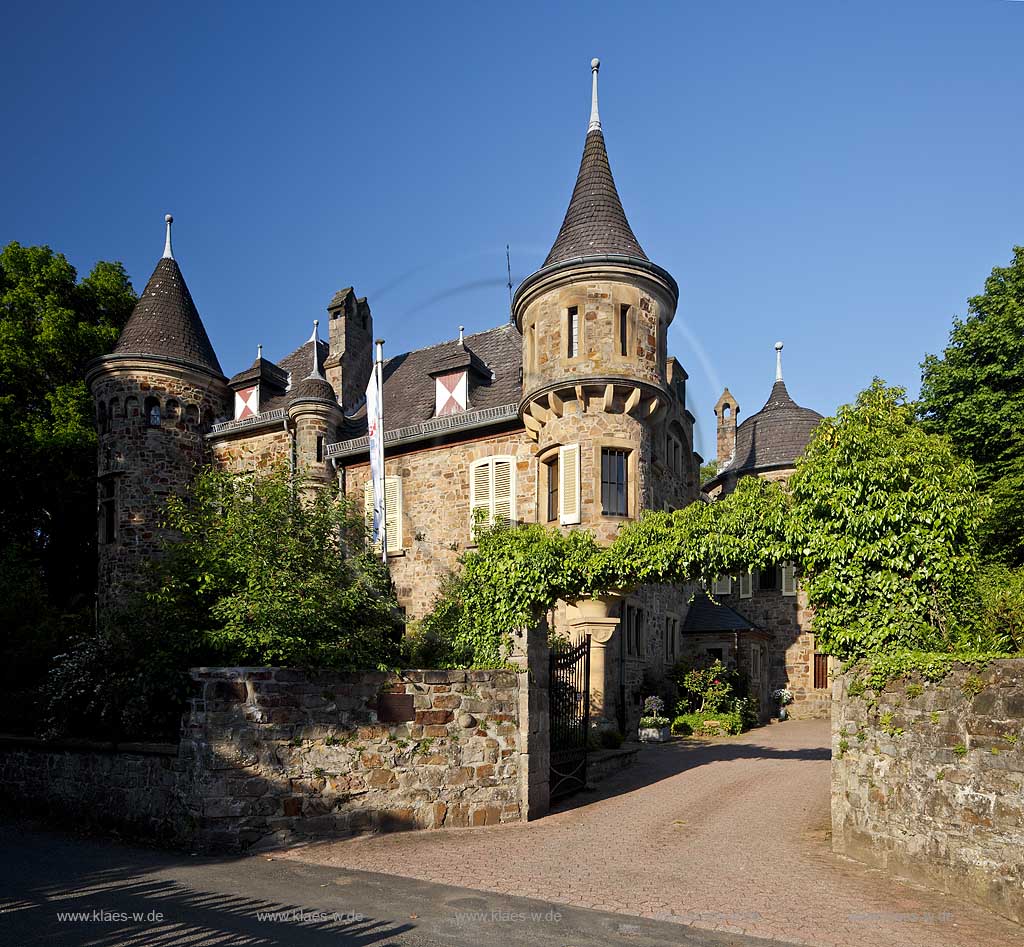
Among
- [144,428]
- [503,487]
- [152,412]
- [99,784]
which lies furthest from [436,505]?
[99,784]

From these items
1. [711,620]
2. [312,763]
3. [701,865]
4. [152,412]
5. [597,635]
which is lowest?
[701,865]

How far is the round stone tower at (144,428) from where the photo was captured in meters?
23.5

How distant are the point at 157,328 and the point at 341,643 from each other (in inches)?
704

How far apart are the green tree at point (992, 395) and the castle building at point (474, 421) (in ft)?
23.5

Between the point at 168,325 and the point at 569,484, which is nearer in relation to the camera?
the point at 569,484

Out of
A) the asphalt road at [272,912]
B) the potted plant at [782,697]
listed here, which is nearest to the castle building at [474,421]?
the potted plant at [782,697]

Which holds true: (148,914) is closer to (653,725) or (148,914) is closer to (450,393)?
(653,725)

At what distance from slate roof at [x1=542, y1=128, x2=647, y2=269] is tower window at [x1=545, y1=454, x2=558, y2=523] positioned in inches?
178

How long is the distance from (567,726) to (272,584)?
528cm

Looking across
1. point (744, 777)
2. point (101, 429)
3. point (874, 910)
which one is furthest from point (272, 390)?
point (874, 910)

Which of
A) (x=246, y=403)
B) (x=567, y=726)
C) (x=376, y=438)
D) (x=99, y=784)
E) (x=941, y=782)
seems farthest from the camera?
(x=246, y=403)

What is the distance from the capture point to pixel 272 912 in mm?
6957

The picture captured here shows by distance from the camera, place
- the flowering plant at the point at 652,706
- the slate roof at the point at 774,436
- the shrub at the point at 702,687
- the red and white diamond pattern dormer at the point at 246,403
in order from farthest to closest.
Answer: the slate roof at the point at 774,436 < the red and white diamond pattern dormer at the point at 246,403 < the shrub at the point at 702,687 < the flowering plant at the point at 652,706

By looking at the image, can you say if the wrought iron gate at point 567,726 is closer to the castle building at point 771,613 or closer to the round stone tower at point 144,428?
the castle building at point 771,613
